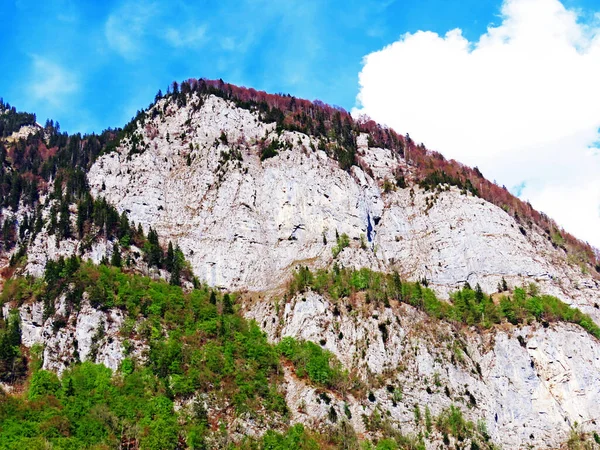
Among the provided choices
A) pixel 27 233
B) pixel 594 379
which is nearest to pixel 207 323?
pixel 27 233

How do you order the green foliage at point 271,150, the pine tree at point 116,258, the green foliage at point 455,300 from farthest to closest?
the green foliage at point 271,150
the pine tree at point 116,258
the green foliage at point 455,300

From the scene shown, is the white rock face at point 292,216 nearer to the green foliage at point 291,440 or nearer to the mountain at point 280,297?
the mountain at point 280,297

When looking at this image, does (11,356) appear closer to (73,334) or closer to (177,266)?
(73,334)

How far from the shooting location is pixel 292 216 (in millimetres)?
127438

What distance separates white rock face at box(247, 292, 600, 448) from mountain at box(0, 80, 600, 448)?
0.32 meters

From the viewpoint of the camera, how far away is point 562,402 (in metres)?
94.8

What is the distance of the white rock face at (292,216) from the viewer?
388 feet

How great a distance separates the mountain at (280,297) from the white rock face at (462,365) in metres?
0.32

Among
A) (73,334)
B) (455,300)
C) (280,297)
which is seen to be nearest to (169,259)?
(280,297)

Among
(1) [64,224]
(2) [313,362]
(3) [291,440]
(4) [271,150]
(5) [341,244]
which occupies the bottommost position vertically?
(3) [291,440]

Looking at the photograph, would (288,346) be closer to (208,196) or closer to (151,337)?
(151,337)

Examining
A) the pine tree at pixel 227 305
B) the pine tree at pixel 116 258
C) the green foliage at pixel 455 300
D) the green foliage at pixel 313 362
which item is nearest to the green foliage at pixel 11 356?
the pine tree at pixel 116 258

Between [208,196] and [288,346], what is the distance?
1916 inches

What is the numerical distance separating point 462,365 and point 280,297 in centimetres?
3237
